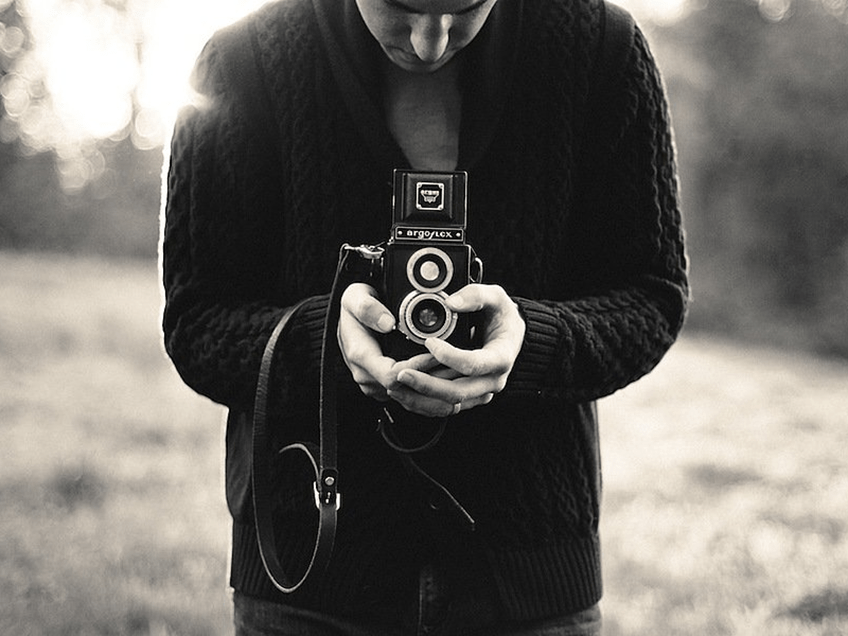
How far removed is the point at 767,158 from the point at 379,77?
13340 mm

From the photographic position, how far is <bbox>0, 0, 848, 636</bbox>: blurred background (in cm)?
390

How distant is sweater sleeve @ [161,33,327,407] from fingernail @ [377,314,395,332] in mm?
143

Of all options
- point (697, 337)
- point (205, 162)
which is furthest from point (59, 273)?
point (205, 162)

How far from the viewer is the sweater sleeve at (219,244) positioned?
1413 millimetres

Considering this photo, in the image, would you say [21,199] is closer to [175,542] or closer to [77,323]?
[77,323]

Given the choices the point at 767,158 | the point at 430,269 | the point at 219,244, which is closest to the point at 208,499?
the point at 219,244

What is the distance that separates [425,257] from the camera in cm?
132

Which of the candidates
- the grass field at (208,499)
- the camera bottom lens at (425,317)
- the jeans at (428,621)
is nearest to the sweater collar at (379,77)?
the camera bottom lens at (425,317)

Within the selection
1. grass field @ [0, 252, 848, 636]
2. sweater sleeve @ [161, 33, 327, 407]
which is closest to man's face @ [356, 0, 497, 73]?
sweater sleeve @ [161, 33, 327, 407]

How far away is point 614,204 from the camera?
1.46 m

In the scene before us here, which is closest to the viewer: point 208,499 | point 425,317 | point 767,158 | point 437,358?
point 437,358

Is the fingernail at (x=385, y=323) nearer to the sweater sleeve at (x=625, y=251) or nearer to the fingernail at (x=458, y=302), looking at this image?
the fingernail at (x=458, y=302)

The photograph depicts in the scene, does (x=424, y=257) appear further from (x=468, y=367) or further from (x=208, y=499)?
(x=208, y=499)

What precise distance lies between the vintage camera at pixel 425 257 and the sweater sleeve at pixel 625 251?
0.14m
